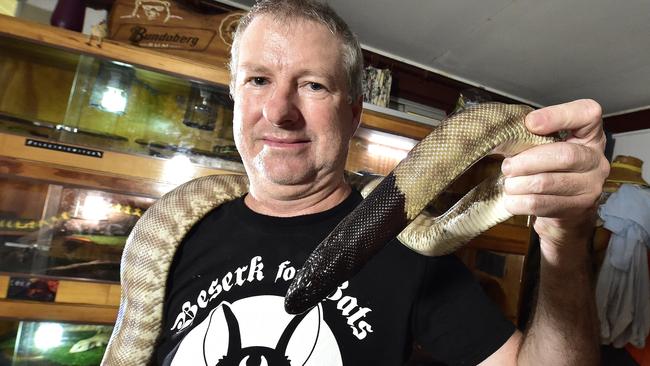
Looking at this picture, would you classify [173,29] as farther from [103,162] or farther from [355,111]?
[355,111]

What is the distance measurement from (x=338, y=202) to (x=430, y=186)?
1.59ft

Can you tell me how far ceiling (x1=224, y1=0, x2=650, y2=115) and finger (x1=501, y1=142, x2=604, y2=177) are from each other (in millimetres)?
2517

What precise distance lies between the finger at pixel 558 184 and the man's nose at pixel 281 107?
76 cm

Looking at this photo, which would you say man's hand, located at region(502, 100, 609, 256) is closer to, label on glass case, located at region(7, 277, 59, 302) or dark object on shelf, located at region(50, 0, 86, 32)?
label on glass case, located at region(7, 277, 59, 302)

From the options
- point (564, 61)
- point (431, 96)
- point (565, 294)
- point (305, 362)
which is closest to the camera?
point (565, 294)

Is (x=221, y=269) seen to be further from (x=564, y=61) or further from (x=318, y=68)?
(x=564, y=61)

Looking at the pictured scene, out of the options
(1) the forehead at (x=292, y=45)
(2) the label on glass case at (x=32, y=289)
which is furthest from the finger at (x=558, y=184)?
(2) the label on glass case at (x=32, y=289)

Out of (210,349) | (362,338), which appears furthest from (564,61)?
(210,349)

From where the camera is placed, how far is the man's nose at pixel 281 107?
1224mm

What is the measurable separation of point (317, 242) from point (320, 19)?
0.84 m

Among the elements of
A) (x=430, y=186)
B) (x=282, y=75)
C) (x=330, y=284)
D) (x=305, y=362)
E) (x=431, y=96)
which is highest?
(x=431, y=96)

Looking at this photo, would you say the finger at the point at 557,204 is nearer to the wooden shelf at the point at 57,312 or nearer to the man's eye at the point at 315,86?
the man's eye at the point at 315,86

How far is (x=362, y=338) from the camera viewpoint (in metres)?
1.08

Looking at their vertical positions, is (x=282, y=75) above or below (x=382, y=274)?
above
